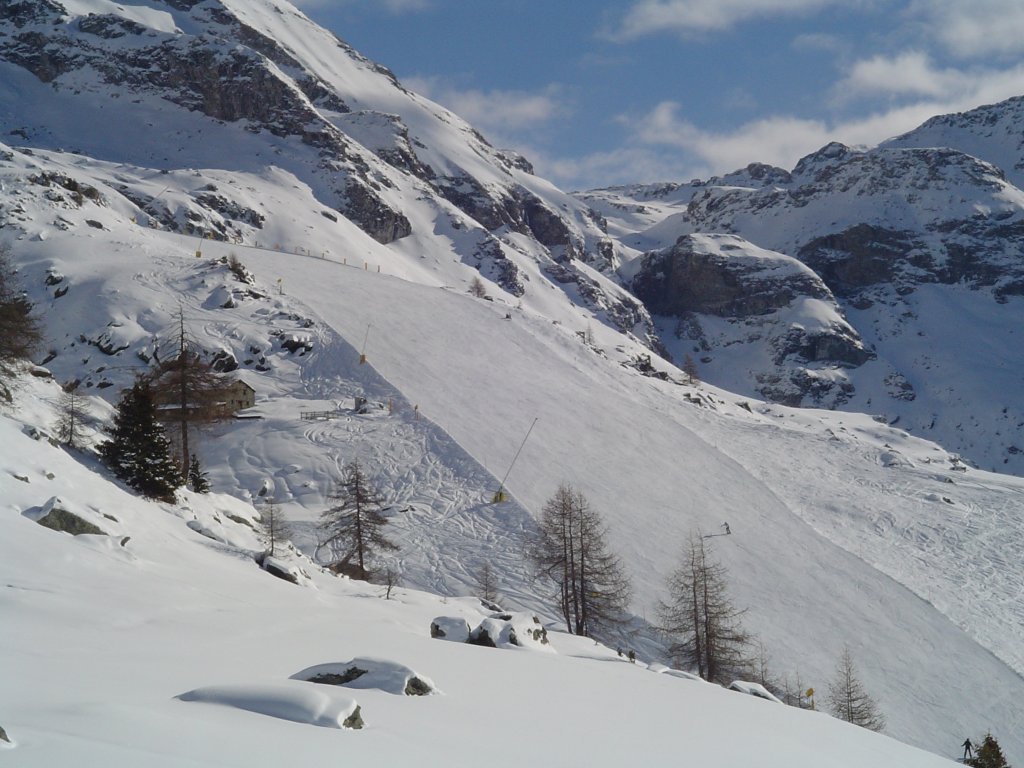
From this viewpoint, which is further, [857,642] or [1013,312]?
[1013,312]

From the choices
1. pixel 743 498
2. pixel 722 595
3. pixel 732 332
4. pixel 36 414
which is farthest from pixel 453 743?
pixel 732 332

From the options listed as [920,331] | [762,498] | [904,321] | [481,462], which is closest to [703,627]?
[481,462]

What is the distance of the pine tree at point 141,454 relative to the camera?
65.0 feet

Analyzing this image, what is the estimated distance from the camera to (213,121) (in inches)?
5463

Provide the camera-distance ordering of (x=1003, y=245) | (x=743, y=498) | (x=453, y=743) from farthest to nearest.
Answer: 1. (x=1003, y=245)
2. (x=743, y=498)
3. (x=453, y=743)

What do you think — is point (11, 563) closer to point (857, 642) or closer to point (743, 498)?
point (857, 642)

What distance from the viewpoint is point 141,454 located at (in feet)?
65.3

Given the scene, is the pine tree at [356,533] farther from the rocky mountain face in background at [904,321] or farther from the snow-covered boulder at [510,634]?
the rocky mountain face in background at [904,321]

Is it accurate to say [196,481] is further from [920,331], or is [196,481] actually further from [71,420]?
[920,331]

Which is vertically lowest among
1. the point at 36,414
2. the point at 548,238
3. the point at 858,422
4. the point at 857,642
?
the point at 857,642

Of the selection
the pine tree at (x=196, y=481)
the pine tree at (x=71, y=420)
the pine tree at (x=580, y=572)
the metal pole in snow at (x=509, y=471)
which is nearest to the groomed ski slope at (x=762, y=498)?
the metal pole in snow at (x=509, y=471)

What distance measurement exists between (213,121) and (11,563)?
494ft

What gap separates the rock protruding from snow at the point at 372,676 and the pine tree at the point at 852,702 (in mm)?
19826

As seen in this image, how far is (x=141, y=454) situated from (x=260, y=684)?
15.8m
